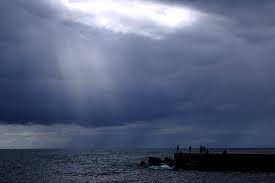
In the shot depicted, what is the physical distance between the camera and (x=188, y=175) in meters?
69.8

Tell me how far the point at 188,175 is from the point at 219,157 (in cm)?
1064

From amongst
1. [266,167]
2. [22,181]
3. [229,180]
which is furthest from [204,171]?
[22,181]

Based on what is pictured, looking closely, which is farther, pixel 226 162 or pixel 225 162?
pixel 225 162

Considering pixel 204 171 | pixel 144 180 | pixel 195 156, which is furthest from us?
pixel 195 156

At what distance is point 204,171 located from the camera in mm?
75625

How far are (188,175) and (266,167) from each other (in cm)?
1357

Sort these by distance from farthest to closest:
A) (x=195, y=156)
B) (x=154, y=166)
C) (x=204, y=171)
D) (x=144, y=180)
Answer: (x=154, y=166)
(x=195, y=156)
(x=204, y=171)
(x=144, y=180)

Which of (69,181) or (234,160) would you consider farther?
(234,160)

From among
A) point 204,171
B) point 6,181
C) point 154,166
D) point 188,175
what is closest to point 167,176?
point 188,175

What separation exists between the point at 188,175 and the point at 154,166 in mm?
20173

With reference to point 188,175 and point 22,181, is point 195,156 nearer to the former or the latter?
point 188,175

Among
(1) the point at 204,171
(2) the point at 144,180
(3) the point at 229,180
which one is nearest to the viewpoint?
(3) the point at 229,180

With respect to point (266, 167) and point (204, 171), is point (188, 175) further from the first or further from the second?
point (266, 167)

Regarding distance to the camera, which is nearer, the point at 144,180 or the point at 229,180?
the point at 229,180
